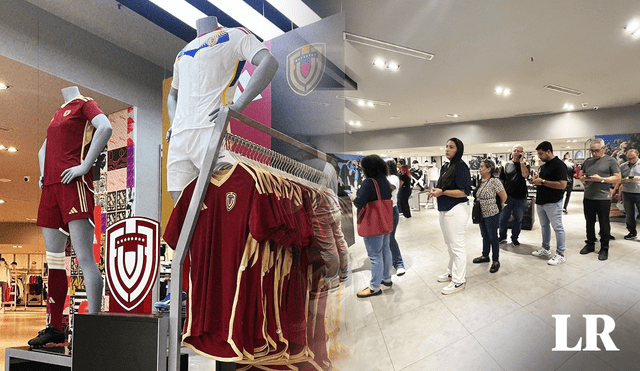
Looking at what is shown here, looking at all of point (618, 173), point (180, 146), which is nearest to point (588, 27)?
point (618, 173)

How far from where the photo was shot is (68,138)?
1.25 m

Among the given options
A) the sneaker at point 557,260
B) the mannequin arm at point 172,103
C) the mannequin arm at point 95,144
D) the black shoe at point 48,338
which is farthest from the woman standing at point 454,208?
the black shoe at point 48,338

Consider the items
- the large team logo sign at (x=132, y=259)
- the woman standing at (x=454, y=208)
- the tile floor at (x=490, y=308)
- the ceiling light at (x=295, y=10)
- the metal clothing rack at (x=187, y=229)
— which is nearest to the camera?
the metal clothing rack at (x=187, y=229)

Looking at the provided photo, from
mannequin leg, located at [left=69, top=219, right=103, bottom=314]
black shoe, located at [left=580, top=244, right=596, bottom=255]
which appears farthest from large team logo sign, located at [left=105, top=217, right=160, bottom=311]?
black shoe, located at [left=580, top=244, right=596, bottom=255]

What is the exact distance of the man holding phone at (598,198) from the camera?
1.49 m

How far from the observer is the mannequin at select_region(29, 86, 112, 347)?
4.00ft

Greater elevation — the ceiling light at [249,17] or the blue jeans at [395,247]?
the ceiling light at [249,17]

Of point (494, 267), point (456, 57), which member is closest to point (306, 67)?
point (456, 57)

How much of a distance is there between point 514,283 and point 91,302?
1654 millimetres

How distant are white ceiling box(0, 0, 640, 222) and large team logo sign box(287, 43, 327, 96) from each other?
0.25 metres

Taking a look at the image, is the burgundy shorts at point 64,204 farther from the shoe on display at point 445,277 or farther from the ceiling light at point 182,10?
the shoe on display at point 445,277

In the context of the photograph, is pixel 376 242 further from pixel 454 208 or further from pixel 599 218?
pixel 599 218

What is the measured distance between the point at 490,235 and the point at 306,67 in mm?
1066

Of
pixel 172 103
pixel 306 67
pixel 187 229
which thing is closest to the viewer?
pixel 187 229
